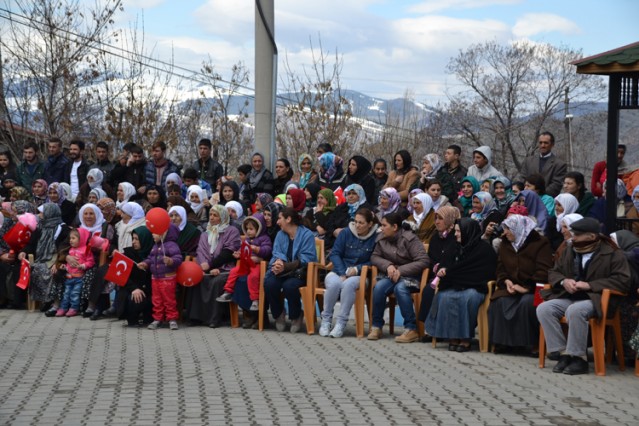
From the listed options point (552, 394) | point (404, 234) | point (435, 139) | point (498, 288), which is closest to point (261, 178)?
point (404, 234)

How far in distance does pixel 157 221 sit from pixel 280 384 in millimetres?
3909

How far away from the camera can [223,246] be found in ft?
39.5

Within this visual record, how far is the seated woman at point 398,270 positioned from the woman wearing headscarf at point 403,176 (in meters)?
2.01

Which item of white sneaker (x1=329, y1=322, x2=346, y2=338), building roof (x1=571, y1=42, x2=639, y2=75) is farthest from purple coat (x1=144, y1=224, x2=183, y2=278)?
building roof (x1=571, y1=42, x2=639, y2=75)

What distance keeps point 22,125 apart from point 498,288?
13.6 meters

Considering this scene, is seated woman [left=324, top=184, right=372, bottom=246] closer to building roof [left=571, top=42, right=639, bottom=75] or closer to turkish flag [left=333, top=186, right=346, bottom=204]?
A: turkish flag [left=333, top=186, right=346, bottom=204]

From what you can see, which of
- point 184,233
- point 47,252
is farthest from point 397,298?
point 47,252

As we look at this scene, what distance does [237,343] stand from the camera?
10570 mm

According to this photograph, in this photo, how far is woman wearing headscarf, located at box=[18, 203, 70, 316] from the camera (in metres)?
12.9

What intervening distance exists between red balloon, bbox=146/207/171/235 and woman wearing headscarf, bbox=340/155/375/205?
3207 mm

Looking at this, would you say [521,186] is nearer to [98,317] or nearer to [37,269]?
[98,317]

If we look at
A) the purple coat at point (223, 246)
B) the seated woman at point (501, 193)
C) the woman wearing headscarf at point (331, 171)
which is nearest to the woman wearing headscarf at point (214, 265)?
the purple coat at point (223, 246)

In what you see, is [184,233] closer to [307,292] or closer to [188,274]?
[188,274]

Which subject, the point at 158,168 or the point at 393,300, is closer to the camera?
the point at 393,300
